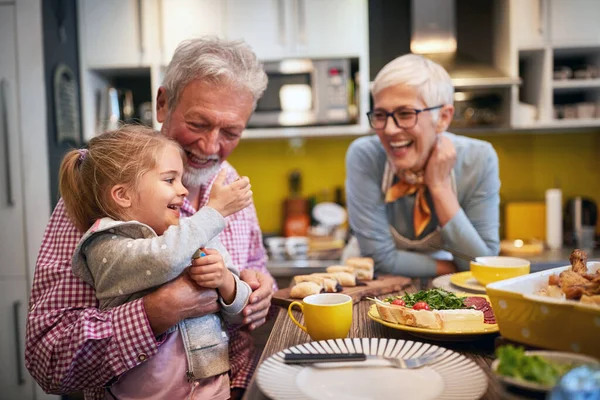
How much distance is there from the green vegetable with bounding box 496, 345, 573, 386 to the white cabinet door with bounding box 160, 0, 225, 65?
3013mm

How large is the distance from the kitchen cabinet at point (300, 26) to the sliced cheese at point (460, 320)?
2535 mm

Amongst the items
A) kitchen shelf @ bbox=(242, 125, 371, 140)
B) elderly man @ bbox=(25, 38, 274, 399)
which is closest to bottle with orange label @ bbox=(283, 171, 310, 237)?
kitchen shelf @ bbox=(242, 125, 371, 140)

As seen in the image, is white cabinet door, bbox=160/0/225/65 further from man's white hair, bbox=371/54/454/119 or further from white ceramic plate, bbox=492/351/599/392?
white ceramic plate, bbox=492/351/599/392

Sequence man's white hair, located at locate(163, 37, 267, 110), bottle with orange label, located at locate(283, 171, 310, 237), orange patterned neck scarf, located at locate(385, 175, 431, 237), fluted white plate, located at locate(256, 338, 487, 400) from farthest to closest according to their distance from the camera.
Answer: bottle with orange label, located at locate(283, 171, 310, 237) < orange patterned neck scarf, located at locate(385, 175, 431, 237) < man's white hair, located at locate(163, 37, 267, 110) < fluted white plate, located at locate(256, 338, 487, 400)

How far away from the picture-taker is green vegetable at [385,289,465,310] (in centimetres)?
113

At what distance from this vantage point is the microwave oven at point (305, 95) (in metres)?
3.31

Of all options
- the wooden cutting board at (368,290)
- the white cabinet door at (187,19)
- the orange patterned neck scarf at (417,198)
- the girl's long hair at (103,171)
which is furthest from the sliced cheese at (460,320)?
the white cabinet door at (187,19)

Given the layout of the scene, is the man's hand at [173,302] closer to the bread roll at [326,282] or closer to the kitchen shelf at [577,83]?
the bread roll at [326,282]

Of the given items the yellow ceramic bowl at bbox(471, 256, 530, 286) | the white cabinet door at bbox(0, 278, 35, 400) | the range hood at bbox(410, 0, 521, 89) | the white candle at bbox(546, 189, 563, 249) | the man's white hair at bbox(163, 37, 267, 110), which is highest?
the range hood at bbox(410, 0, 521, 89)

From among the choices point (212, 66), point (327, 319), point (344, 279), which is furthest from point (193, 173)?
point (327, 319)

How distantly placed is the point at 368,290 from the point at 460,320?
1.44 ft

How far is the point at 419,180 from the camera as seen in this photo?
6.55 ft

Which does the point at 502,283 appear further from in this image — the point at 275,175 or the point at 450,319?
the point at 275,175

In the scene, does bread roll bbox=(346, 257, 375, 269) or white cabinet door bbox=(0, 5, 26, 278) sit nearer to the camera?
bread roll bbox=(346, 257, 375, 269)
